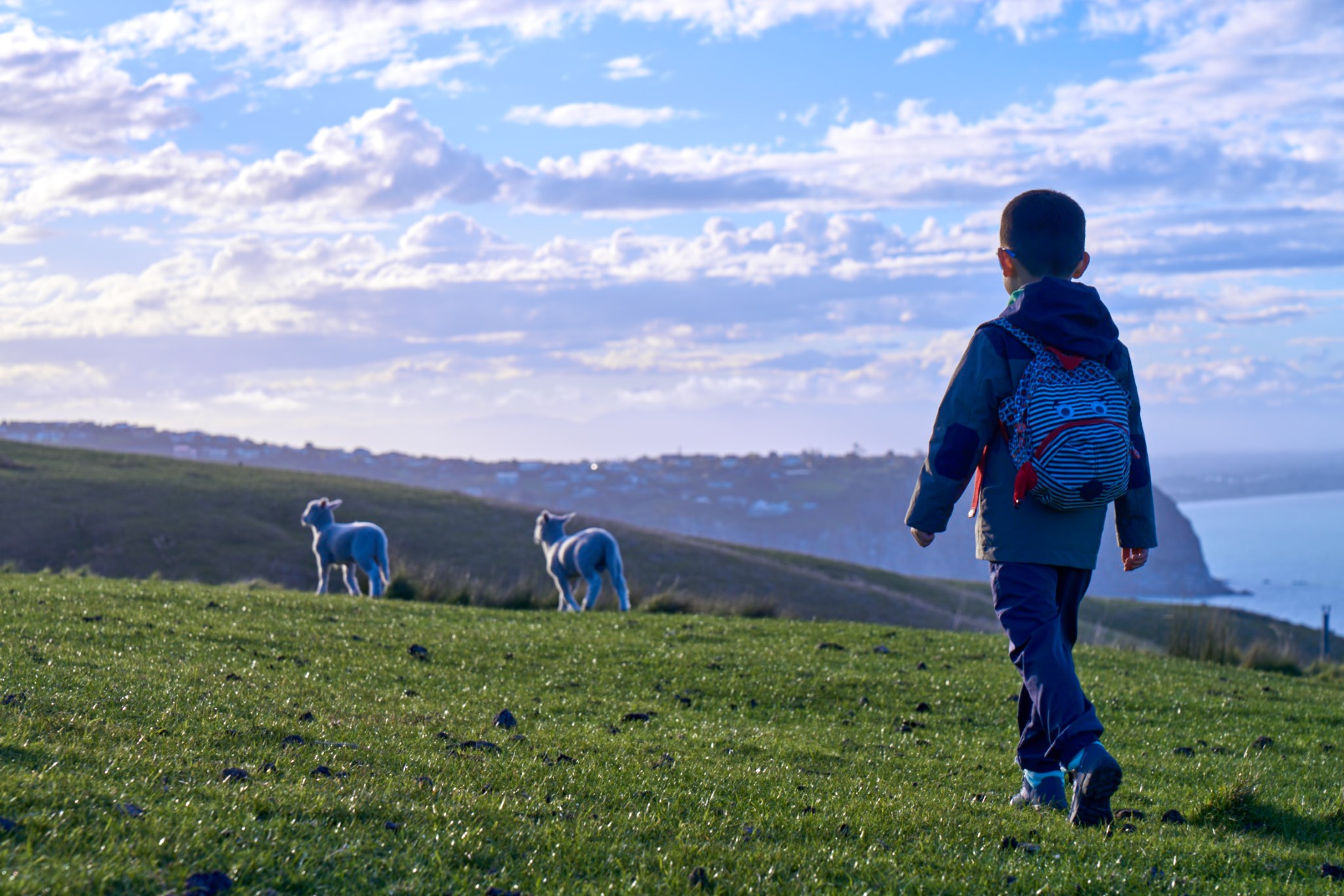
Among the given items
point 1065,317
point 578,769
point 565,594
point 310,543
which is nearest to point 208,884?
point 578,769

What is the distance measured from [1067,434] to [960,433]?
1.78 feet

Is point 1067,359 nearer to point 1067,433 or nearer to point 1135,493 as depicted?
point 1067,433

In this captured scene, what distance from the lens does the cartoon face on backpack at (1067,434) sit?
590 centimetres

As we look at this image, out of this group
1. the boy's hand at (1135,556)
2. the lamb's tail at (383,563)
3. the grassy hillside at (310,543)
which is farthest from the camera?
the grassy hillside at (310,543)

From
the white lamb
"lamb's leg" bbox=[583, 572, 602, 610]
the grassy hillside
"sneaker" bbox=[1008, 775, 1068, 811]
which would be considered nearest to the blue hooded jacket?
"sneaker" bbox=[1008, 775, 1068, 811]

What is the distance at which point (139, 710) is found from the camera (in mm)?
6793

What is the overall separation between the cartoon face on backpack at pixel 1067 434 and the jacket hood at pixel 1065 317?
97 mm

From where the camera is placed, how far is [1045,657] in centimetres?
606

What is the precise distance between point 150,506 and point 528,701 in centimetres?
4685

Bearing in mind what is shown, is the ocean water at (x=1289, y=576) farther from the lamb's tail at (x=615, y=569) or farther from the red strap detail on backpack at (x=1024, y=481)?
the red strap detail on backpack at (x=1024, y=481)

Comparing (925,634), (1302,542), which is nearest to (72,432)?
(925,634)

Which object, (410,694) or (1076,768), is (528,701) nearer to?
(410,694)

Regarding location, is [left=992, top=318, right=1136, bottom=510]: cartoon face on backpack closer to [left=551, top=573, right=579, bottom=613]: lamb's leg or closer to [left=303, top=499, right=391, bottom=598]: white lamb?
[left=551, top=573, right=579, bottom=613]: lamb's leg

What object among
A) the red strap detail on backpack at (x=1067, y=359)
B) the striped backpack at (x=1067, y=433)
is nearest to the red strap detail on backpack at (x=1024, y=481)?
the striped backpack at (x=1067, y=433)
